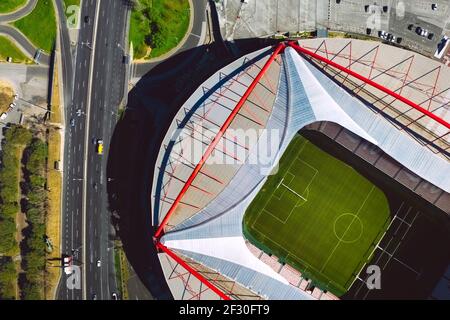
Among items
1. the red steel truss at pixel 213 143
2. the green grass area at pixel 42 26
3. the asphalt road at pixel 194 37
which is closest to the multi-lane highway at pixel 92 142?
the asphalt road at pixel 194 37

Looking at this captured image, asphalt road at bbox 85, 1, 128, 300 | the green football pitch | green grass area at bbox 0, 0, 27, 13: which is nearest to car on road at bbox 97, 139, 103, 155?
asphalt road at bbox 85, 1, 128, 300

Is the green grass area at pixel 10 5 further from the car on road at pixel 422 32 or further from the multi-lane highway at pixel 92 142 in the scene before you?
the car on road at pixel 422 32

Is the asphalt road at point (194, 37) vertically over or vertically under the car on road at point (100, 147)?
over

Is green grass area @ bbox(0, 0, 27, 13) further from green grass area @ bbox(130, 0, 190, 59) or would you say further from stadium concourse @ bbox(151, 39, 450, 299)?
stadium concourse @ bbox(151, 39, 450, 299)

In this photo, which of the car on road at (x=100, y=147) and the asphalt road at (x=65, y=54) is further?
the asphalt road at (x=65, y=54)
